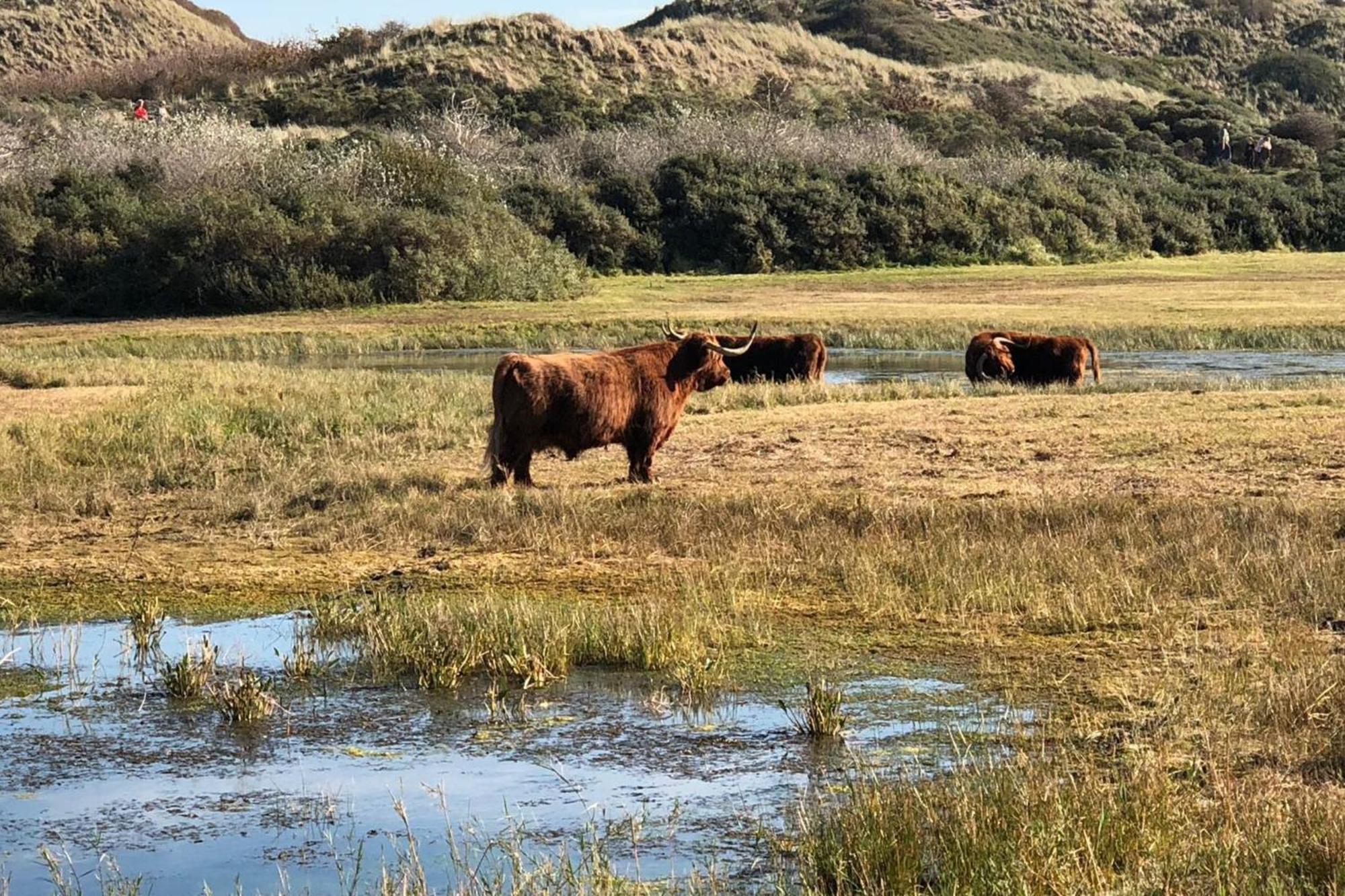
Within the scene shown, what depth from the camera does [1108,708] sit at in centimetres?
809

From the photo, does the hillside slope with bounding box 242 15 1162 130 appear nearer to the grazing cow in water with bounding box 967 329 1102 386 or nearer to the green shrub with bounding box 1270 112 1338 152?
the green shrub with bounding box 1270 112 1338 152

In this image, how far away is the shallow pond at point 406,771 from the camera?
646 centimetres

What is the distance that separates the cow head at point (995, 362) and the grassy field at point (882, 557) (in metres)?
1.40

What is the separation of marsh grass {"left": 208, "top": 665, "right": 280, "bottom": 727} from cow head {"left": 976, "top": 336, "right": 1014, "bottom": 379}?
627 inches

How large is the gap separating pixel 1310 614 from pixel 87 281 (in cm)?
3255

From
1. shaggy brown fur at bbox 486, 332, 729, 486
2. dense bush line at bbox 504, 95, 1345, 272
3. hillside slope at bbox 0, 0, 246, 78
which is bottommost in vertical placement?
shaggy brown fur at bbox 486, 332, 729, 486

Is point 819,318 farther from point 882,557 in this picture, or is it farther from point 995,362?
point 882,557

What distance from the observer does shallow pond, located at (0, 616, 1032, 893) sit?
6457 mm

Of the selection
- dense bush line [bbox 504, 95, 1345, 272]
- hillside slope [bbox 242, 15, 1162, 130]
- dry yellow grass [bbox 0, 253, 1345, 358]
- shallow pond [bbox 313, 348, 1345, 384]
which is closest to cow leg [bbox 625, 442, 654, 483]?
shallow pond [bbox 313, 348, 1345, 384]

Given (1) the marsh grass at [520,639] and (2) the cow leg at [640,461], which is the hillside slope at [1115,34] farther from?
(1) the marsh grass at [520,639]

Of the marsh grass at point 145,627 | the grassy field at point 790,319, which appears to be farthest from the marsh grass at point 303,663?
the grassy field at point 790,319

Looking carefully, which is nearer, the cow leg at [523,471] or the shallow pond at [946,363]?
the cow leg at [523,471]

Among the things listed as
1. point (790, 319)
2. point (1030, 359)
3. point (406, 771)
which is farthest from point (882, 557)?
point (790, 319)

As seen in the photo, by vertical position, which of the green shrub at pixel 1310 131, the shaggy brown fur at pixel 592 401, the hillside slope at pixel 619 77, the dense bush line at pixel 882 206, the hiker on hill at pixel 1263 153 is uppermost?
the hillside slope at pixel 619 77
